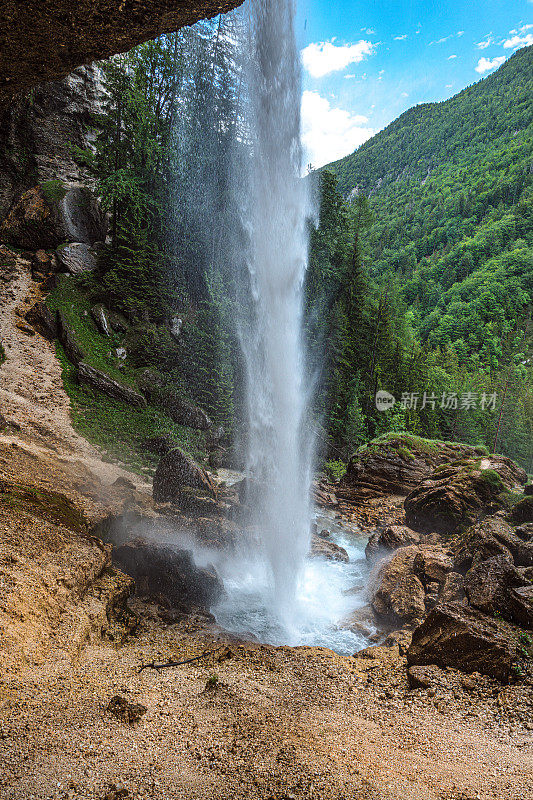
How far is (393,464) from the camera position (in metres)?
17.8

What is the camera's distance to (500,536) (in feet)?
24.8

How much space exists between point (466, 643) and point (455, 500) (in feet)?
26.1

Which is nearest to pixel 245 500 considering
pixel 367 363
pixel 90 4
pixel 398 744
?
pixel 398 744

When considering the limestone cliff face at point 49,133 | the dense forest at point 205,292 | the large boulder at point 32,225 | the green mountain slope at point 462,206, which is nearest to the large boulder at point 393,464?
the dense forest at point 205,292

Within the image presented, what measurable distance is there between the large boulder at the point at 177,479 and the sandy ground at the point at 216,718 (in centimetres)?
482

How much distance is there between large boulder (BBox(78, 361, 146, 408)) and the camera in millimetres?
15023

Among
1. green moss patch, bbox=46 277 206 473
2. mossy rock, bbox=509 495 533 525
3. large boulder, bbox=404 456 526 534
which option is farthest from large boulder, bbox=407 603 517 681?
green moss patch, bbox=46 277 206 473

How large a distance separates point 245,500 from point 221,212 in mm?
16959

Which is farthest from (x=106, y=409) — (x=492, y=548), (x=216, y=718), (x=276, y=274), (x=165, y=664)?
(x=492, y=548)

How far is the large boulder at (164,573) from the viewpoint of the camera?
6875 millimetres

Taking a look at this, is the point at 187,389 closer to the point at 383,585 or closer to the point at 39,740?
the point at 383,585

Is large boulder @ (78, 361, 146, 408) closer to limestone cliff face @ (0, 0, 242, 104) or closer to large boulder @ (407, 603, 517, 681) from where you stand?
limestone cliff face @ (0, 0, 242, 104)

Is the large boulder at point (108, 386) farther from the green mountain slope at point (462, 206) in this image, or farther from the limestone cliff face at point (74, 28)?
the green mountain slope at point (462, 206)

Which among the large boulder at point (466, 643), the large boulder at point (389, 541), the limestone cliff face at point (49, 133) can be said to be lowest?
the large boulder at point (389, 541)
